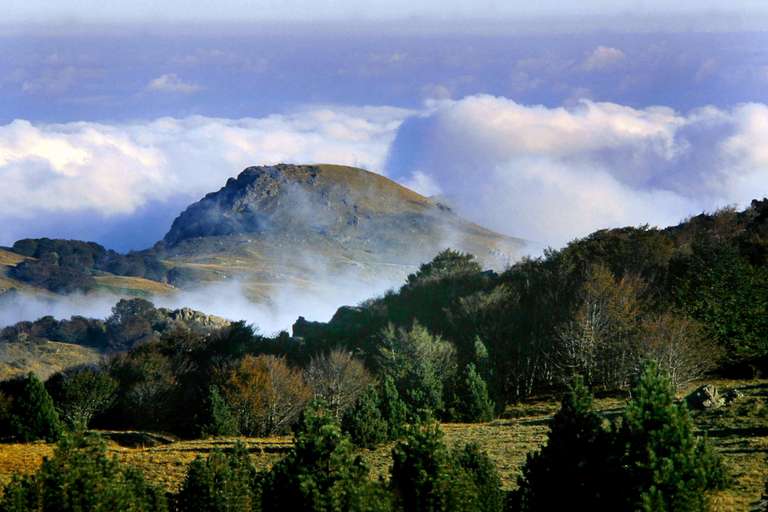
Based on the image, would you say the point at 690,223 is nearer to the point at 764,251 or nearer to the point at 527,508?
the point at 764,251

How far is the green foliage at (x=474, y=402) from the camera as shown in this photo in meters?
50.9

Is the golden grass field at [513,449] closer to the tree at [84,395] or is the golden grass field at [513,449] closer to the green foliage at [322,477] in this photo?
the green foliage at [322,477]

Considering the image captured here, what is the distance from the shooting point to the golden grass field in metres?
28.9

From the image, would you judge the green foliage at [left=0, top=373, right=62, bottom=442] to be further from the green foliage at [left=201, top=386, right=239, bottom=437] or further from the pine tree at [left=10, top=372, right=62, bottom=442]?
the green foliage at [left=201, top=386, right=239, bottom=437]

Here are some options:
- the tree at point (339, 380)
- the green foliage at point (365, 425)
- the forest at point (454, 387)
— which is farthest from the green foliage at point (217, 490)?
the tree at point (339, 380)

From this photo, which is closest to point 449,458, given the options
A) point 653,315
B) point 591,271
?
point 653,315

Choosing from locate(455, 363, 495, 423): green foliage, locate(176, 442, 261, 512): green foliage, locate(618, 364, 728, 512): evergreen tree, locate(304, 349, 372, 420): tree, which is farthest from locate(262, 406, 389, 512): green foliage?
locate(304, 349, 372, 420): tree

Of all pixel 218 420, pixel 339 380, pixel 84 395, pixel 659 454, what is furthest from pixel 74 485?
pixel 84 395

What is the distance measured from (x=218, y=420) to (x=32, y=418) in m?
10.0

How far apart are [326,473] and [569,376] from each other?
37854mm

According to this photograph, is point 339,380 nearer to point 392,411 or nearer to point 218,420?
point 218,420

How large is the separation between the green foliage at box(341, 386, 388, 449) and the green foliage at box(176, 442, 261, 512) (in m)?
14.3

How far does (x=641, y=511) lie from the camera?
19.7 meters

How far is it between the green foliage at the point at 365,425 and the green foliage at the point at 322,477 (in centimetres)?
1791
